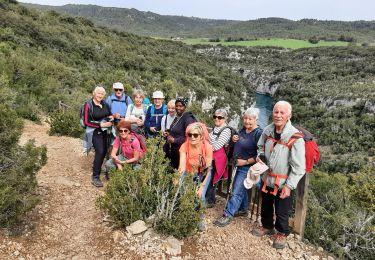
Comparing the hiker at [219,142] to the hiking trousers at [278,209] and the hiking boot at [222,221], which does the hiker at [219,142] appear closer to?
the hiking boot at [222,221]

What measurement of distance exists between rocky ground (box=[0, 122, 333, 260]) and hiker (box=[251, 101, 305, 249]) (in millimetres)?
408

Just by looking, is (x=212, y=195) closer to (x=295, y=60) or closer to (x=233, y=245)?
(x=233, y=245)

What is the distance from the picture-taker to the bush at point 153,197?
14.3 ft

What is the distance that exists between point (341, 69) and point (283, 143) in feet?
276

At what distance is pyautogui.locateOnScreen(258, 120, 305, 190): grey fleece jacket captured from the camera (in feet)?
13.1

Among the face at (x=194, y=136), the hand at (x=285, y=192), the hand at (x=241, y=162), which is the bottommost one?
the hand at (x=285, y=192)

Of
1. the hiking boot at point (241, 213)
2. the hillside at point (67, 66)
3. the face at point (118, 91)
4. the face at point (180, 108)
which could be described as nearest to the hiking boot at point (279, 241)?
the hiking boot at point (241, 213)

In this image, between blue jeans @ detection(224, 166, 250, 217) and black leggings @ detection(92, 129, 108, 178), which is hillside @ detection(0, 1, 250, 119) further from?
blue jeans @ detection(224, 166, 250, 217)

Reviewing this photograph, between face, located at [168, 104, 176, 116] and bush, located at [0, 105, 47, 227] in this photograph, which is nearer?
bush, located at [0, 105, 47, 227]

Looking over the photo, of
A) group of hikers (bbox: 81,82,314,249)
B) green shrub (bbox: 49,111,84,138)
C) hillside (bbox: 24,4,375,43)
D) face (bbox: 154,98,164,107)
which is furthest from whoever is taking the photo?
hillside (bbox: 24,4,375,43)

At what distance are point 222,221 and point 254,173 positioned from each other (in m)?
1.05

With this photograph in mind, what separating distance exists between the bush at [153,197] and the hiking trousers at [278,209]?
0.94 metres

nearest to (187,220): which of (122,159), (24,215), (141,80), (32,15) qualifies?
(122,159)

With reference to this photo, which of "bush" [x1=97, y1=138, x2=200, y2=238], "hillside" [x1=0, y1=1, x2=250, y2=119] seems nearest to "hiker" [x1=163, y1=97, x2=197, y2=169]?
"bush" [x1=97, y1=138, x2=200, y2=238]
